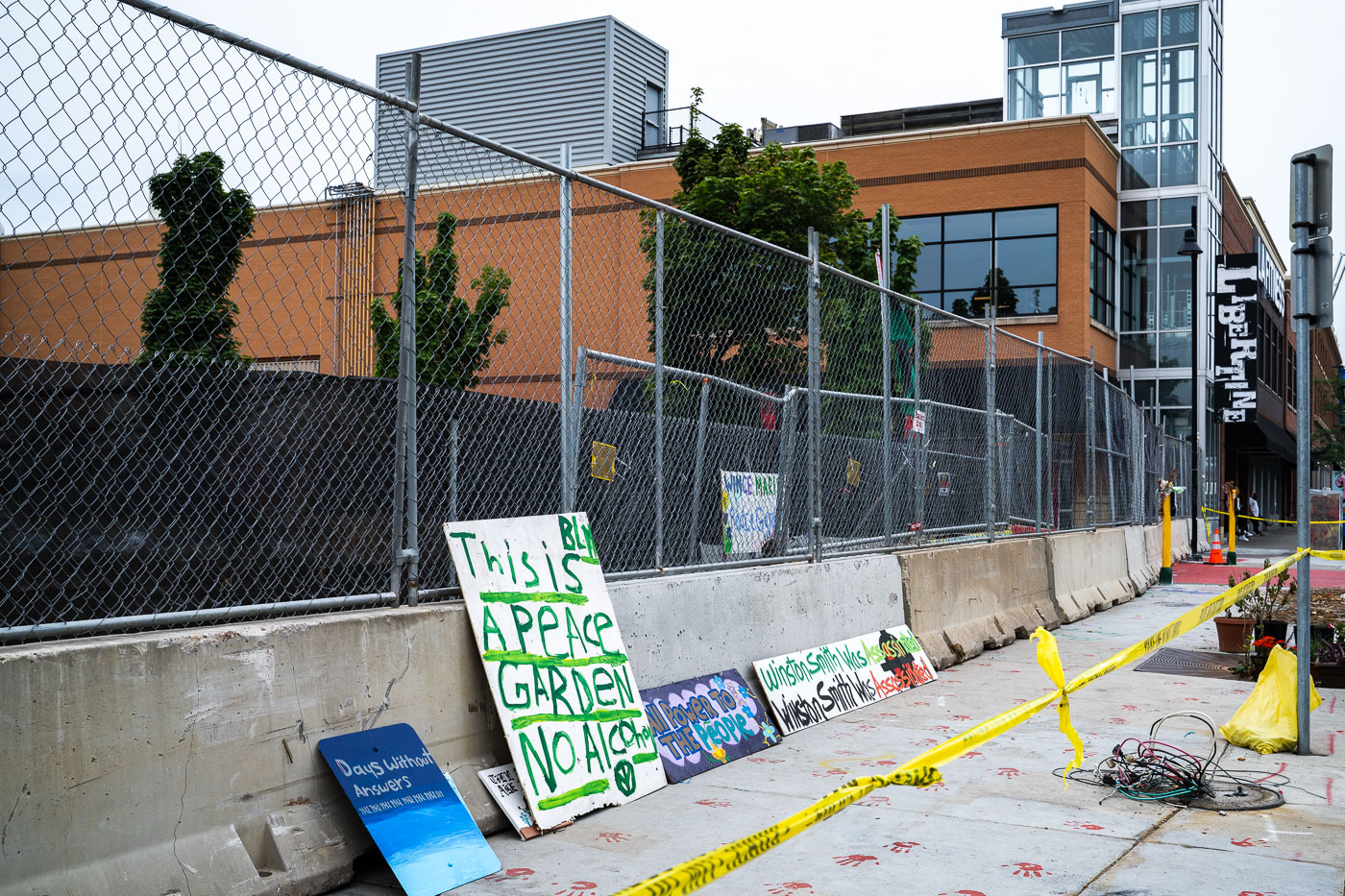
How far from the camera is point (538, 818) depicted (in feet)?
16.8

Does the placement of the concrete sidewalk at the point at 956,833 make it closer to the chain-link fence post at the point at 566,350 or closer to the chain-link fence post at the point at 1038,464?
the chain-link fence post at the point at 566,350

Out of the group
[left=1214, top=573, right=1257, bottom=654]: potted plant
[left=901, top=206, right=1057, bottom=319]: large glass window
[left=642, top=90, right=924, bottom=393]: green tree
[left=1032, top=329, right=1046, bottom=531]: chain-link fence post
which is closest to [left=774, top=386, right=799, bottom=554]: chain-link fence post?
[left=642, top=90, right=924, bottom=393]: green tree

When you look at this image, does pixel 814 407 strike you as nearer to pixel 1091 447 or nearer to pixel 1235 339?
pixel 1091 447

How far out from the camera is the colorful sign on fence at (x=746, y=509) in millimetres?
7840

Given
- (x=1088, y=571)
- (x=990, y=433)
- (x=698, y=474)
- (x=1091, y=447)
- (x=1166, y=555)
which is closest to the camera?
(x=698, y=474)

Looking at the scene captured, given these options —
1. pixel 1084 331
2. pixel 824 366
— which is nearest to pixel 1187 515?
pixel 1084 331

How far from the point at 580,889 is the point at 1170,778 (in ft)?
10.5

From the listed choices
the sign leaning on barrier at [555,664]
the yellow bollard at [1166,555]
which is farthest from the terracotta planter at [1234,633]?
the yellow bollard at [1166,555]

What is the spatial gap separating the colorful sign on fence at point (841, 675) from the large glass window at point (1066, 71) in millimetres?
27799

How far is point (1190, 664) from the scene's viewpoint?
10531 millimetres

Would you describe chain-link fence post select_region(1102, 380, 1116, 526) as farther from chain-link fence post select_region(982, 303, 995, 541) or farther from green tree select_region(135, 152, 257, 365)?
green tree select_region(135, 152, 257, 365)

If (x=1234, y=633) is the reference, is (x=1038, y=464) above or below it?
above

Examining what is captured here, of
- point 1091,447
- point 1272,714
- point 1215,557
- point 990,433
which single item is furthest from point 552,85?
point 1272,714

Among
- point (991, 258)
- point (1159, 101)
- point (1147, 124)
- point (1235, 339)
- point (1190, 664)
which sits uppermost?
point (1159, 101)
